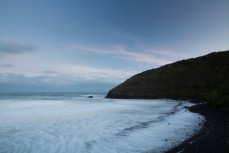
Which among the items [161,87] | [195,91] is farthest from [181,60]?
[195,91]

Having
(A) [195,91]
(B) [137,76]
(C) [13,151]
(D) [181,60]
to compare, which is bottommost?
(C) [13,151]

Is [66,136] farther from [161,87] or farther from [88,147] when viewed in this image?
[161,87]

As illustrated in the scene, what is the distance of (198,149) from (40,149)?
6.88 metres

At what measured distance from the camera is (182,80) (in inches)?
3172

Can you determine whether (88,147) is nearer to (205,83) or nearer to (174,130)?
(174,130)

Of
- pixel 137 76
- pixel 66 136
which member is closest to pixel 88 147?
pixel 66 136

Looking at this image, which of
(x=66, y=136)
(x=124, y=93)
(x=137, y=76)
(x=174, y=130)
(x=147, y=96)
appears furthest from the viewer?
(x=137, y=76)

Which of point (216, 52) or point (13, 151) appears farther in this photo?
point (216, 52)

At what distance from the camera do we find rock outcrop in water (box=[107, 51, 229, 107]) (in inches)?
2795

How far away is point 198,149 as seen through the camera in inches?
436

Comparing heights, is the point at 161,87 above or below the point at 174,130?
above

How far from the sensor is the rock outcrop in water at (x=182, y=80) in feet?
233

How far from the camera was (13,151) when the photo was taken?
11.8 m

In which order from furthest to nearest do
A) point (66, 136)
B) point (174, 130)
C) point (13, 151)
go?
point (174, 130)
point (66, 136)
point (13, 151)
